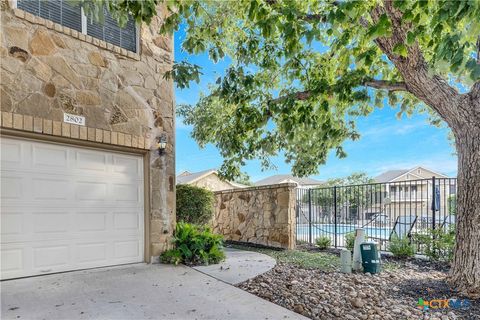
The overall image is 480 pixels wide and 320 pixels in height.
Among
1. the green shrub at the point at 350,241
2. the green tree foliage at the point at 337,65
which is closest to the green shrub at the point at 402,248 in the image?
the green shrub at the point at 350,241

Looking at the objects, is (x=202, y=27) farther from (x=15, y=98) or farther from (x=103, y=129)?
(x=15, y=98)

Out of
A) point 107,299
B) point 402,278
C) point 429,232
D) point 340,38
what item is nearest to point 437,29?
point 340,38

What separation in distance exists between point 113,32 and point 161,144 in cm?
217

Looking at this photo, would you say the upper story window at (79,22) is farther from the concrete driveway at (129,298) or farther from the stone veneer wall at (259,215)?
the stone veneer wall at (259,215)

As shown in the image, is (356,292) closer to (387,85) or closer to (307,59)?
(387,85)

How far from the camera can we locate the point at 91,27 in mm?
5547

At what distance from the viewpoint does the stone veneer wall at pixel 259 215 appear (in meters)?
8.32

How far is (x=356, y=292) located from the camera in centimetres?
429

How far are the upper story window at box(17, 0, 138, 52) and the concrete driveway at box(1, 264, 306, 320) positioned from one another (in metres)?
3.73

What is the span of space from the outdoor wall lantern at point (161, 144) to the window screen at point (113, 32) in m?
1.71

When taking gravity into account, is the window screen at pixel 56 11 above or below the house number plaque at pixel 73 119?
above

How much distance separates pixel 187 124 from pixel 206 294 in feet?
23.5

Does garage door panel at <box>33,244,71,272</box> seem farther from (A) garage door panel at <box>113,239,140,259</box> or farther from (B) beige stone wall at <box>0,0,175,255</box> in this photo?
A: (B) beige stone wall at <box>0,0,175,255</box>

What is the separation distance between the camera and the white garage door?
4586mm
